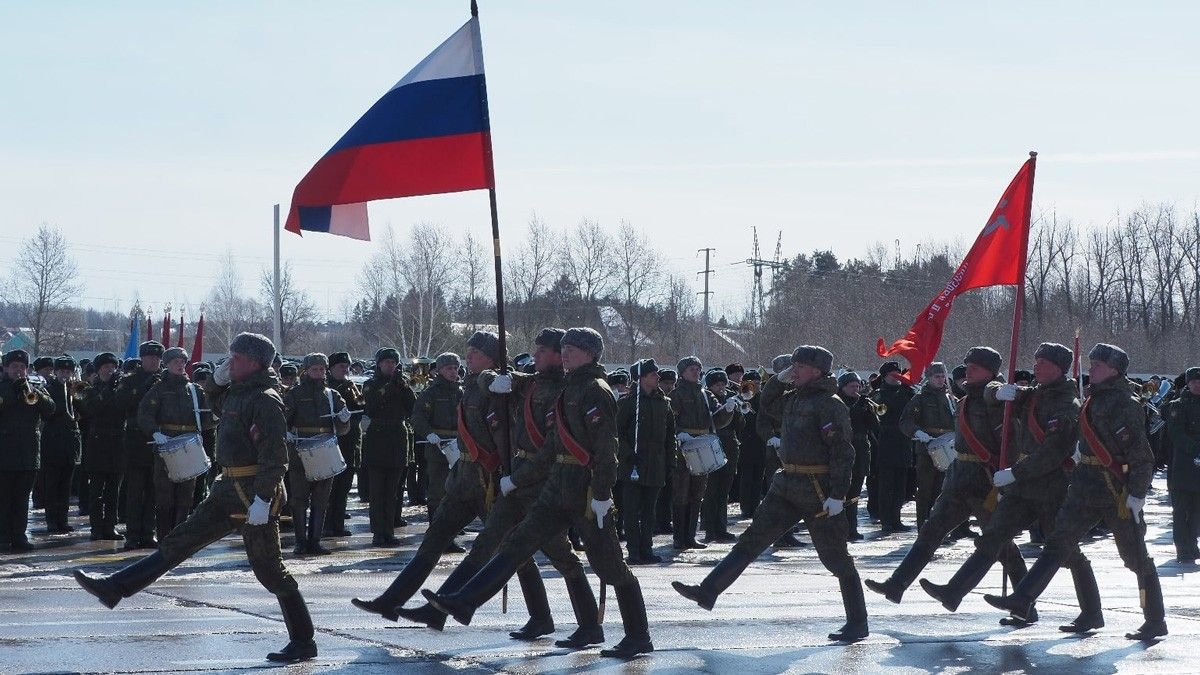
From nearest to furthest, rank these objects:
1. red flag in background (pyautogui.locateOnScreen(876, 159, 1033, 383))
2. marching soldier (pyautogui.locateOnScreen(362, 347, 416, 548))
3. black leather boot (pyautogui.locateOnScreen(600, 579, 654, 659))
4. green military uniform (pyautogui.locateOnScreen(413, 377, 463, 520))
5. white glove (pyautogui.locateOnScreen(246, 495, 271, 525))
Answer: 1. white glove (pyautogui.locateOnScreen(246, 495, 271, 525))
2. black leather boot (pyautogui.locateOnScreen(600, 579, 654, 659))
3. red flag in background (pyautogui.locateOnScreen(876, 159, 1033, 383))
4. green military uniform (pyautogui.locateOnScreen(413, 377, 463, 520))
5. marching soldier (pyautogui.locateOnScreen(362, 347, 416, 548))

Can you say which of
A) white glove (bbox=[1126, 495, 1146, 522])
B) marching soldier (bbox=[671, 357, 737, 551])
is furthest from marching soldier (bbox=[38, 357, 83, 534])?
white glove (bbox=[1126, 495, 1146, 522])

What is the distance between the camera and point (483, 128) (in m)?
11.1

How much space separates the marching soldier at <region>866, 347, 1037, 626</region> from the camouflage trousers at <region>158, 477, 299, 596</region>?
161 inches

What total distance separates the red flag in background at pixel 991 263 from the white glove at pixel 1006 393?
1531mm

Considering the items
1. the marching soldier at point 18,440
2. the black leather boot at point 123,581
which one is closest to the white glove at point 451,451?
the marching soldier at point 18,440

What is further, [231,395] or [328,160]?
[328,160]

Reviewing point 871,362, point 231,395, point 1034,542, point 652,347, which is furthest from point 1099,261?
point 231,395

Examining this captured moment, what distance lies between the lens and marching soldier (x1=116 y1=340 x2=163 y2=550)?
16.1 meters

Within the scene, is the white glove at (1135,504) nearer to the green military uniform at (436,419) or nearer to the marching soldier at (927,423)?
the marching soldier at (927,423)

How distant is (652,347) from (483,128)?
73.4 m

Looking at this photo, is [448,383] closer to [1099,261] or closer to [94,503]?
[94,503]

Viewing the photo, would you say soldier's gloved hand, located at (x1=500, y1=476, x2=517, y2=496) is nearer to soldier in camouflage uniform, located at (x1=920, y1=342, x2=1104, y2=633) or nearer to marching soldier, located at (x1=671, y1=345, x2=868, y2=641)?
marching soldier, located at (x1=671, y1=345, x2=868, y2=641)

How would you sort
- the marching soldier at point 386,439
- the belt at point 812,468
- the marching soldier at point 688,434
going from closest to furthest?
the belt at point 812,468 < the marching soldier at point 386,439 < the marching soldier at point 688,434

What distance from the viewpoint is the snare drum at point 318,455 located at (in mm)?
15719
